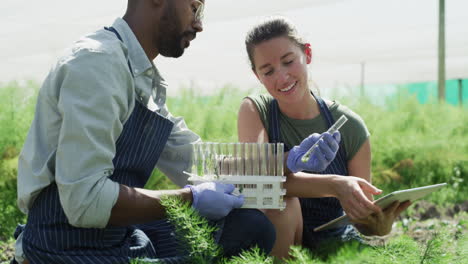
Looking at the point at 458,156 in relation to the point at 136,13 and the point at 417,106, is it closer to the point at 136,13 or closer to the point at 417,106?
the point at 417,106

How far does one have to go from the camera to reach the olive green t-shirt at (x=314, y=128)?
104 inches

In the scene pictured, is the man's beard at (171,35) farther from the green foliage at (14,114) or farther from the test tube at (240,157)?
the green foliage at (14,114)

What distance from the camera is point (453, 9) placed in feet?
33.4

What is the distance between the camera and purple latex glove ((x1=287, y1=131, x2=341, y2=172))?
212 centimetres

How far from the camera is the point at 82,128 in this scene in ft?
5.55

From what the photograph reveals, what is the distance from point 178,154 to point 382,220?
0.82m

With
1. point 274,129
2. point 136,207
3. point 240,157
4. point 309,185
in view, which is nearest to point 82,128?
point 136,207

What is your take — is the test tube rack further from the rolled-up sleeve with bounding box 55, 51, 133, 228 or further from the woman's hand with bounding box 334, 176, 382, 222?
the rolled-up sleeve with bounding box 55, 51, 133, 228

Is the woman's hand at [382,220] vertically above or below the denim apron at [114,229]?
below

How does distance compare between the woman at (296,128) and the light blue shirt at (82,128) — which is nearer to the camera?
the light blue shirt at (82,128)

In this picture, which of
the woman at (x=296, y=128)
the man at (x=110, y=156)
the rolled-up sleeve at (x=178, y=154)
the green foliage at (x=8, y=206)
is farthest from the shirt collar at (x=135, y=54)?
the green foliage at (x=8, y=206)

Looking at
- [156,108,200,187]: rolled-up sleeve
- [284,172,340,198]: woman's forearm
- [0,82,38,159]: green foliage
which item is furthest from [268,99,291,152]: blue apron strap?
[0,82,38,159]: green foliage

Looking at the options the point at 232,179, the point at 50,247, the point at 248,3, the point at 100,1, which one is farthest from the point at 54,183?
the point at 248,3

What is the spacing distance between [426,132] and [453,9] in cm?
476
